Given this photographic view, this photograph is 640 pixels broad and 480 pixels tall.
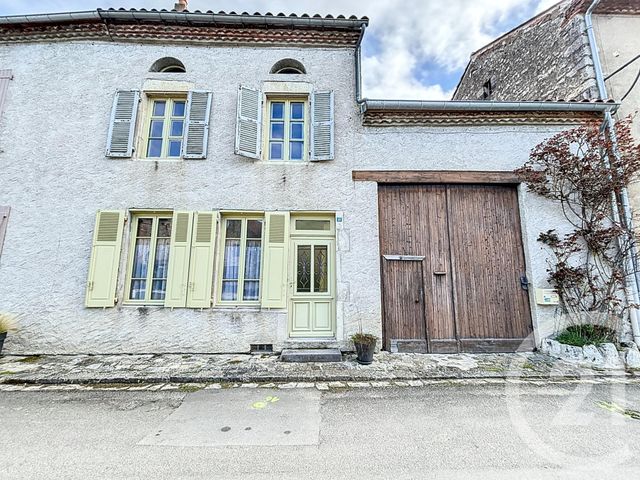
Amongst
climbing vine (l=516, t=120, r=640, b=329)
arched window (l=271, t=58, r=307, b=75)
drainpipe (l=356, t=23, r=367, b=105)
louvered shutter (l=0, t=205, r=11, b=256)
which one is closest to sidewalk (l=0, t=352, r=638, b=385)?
climbing vine (l=516, t=120, r=640, b=329)

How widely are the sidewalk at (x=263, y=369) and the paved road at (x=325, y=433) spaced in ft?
1.13

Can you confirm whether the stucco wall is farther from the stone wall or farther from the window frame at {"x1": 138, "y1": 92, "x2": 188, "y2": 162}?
the stone wall

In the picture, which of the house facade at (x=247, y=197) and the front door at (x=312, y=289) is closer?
the house facade at (x=247, y=197)

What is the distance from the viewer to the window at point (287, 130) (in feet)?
20.0

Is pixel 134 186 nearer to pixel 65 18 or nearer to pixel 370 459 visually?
pixel 65 18

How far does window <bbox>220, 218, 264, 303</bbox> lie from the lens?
5.63 metres

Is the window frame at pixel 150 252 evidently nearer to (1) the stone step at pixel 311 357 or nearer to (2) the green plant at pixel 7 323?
(2) the green plant at pixel 7 323

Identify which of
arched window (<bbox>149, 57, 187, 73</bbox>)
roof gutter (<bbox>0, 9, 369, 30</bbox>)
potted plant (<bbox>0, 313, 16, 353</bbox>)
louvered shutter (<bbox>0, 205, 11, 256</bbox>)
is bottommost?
potted plant (<bbox>0, 313, 16, 353</bbox>)

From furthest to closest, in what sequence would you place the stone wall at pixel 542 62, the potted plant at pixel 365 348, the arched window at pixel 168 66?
1. the stone wall at pixel 542 62
2. the arched window at pixel 168 66
3. the potted plant at pixel 365 348

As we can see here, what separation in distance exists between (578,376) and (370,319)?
3.02 meters

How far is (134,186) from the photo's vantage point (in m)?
5.71

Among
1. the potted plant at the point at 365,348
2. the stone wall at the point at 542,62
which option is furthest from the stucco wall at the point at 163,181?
the stone wall at the point at 542,62

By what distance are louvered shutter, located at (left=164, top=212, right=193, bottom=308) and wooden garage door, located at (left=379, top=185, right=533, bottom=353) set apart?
3.58 meters

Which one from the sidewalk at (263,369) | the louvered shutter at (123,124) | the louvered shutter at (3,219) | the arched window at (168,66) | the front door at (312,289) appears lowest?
the sidewalk at (263,369)
